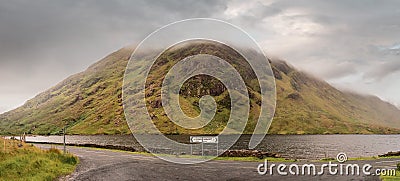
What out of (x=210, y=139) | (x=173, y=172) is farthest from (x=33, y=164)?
(x=210, y=139)

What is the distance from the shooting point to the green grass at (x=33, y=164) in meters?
29.7

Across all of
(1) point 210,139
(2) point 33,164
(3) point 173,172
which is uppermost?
(1) point 210,139

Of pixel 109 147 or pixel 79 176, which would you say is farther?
pixel 109 147

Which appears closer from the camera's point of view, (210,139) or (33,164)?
(33,164)

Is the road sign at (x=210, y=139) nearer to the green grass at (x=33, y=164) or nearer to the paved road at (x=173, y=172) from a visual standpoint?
the paved road at (x=173, y=172)

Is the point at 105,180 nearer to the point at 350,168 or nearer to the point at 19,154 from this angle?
the point at 19,154

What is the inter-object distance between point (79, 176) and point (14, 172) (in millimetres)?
5073

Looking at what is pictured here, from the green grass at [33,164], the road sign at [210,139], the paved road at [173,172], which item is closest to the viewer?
the green grass at [33,164]

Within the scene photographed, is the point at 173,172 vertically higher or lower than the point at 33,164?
lower

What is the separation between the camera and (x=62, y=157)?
4034 cm

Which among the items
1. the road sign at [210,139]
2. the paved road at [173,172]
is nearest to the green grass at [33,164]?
the paved road at [173,172]

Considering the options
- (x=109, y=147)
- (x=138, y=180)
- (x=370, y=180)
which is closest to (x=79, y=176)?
(x=138, y=180)

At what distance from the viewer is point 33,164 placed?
33000mm

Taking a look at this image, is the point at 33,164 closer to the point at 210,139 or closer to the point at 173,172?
the point at 173,172
